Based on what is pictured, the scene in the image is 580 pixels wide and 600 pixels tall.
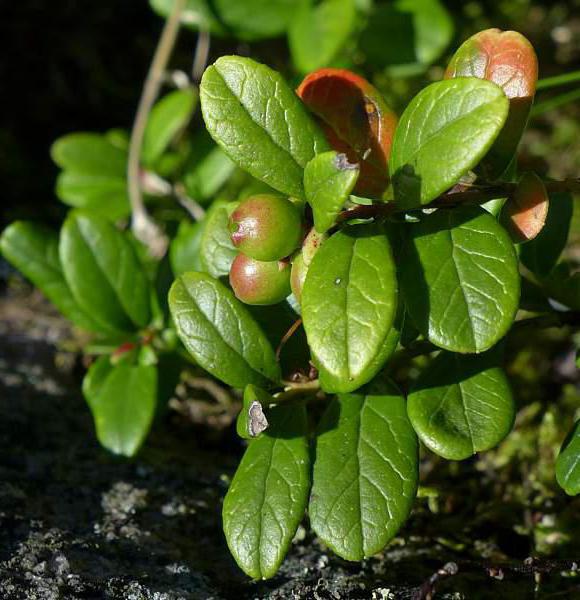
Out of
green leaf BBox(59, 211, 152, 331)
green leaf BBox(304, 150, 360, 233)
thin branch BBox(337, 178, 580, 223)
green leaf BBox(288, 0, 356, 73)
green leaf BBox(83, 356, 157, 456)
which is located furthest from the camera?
green leaf BBox(288, 0, 356, 73)

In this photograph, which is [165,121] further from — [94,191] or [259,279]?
[259,279]

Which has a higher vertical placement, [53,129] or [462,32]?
[462,32]

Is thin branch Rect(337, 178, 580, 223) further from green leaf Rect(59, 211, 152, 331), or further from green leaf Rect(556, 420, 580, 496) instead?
green leaf Rect(59, 211, 152, 331)

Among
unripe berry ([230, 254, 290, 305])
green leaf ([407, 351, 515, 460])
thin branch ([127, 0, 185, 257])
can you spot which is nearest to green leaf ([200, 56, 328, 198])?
unripe berry ([230, 254, 290, 305])

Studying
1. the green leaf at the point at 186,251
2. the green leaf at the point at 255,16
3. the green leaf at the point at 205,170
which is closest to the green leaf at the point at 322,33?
the green leaf at the point at 255,16

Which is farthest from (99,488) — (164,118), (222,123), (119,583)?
(164,118)

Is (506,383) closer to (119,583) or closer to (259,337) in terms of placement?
(259,337)
